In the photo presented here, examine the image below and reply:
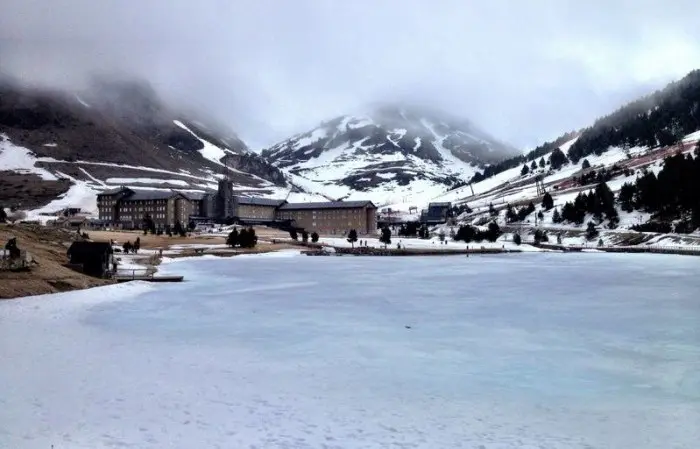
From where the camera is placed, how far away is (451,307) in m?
26.4

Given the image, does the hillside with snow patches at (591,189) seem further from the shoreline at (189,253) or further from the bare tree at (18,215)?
the bare tree at (18,215)

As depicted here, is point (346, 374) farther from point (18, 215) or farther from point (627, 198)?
point (18, 215)

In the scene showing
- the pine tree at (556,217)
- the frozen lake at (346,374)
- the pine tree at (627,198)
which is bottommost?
the frozen lake at (346,374)

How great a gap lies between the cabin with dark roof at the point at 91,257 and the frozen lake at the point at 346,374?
9.85 meters

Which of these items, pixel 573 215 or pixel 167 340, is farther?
pixel 573 215

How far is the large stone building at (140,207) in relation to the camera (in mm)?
150875

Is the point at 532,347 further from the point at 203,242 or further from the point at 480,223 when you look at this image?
the point at 480,223

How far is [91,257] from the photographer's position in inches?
1441

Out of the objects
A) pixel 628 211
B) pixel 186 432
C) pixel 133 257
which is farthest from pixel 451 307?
pixel 628 211

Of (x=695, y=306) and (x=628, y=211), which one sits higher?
(x=628, y=211)

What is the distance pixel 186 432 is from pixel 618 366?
10.6m

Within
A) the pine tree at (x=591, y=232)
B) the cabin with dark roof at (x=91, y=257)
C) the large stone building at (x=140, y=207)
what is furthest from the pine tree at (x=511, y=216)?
the cabin with dark roof at (x=91, y=257)

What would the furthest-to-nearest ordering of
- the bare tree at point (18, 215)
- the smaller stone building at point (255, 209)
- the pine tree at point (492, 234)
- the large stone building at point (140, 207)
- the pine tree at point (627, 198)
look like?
the smaller stone building at point (255, 209)
the large stone building at point (140, 207)
the bare tree at point (18, 215)
the pine tree at point (492, 234)
the pine tree at point (627, 198)

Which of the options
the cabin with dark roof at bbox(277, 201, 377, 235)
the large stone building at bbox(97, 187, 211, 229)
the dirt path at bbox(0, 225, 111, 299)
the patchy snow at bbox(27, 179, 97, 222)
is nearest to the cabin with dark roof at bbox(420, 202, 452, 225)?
the cabin with dark roof at bbox(277, 201, 377, 235)
